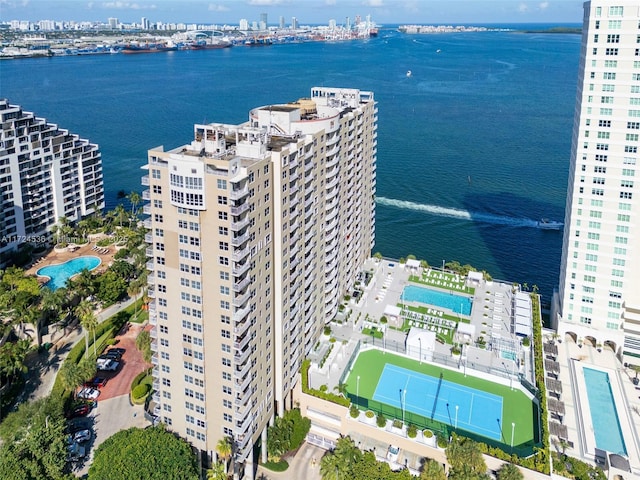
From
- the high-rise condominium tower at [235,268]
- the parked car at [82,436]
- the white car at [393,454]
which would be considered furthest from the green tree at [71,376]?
the white car at [393,454]

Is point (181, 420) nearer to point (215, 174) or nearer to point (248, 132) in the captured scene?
point (215, 174)

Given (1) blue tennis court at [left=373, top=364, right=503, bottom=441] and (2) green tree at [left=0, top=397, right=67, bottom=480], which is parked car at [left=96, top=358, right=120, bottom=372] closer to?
(2) green tree at [left=0, top=397, right=67, bottom=480]

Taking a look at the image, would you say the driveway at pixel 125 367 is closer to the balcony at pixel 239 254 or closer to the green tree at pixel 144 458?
the green tree at pixel 144 458

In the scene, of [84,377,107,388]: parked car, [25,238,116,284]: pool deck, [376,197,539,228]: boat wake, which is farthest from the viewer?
[376,197,539,228]: boat wake

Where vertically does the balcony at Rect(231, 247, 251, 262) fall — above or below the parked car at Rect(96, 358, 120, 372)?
above

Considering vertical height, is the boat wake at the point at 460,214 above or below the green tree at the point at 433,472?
above

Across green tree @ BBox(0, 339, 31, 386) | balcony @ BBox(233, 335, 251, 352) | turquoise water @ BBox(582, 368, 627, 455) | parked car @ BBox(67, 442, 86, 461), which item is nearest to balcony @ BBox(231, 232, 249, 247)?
balcony @ BBox(233, 335, 251, 352)
